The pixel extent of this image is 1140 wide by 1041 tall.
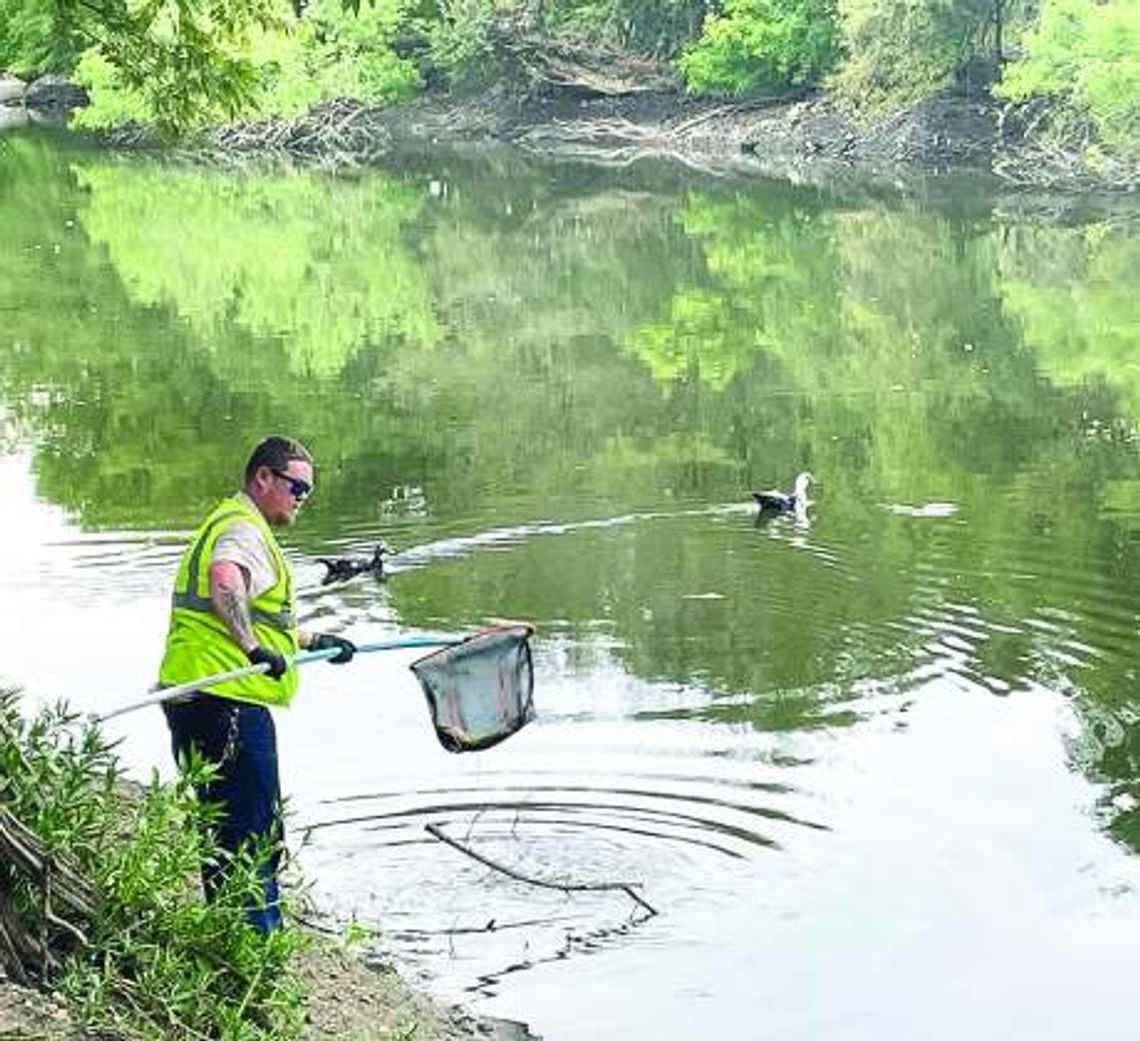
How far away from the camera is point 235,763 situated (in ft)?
A: 24.6

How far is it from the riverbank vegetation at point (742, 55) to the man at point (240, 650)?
30.3m

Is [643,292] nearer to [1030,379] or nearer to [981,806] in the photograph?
[1030,379]

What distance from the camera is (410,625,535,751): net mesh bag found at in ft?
26.9

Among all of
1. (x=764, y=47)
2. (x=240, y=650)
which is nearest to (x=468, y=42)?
(x=764, y=47)

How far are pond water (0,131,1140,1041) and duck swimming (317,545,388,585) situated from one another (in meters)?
0.32

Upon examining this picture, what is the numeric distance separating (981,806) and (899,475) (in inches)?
369

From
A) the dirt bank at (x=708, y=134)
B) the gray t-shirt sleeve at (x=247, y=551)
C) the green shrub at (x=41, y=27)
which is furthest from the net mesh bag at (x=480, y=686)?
the dirt bank at (x=708, y=134)

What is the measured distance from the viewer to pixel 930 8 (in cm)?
6116

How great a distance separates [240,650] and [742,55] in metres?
64.4

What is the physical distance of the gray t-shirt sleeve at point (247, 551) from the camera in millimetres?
7398

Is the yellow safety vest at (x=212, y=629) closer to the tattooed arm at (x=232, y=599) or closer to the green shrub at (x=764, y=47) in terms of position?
the tattooed arm at (x=232, y=599)

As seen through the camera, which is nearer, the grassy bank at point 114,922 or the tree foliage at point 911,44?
the grassy bank at point 114,922

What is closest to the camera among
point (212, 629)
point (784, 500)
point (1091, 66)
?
point (212, 629)

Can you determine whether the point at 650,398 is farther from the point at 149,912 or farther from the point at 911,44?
the point at 911,44
